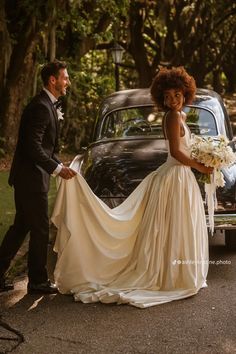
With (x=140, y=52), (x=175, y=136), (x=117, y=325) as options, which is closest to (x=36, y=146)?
(x=175, y=136)

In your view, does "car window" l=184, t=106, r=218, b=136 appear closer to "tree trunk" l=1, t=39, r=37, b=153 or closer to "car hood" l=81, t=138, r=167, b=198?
"car hood" l=81, t=138, r=167, b=198

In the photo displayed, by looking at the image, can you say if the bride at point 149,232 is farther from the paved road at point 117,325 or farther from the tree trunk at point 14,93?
the tree trunk at point 14,93

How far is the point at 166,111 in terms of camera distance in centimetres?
590

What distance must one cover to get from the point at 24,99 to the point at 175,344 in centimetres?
1235

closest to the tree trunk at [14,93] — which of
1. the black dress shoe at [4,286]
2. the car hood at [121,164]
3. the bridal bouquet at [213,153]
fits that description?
the car hood at [121,164]

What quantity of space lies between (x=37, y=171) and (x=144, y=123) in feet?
10.2

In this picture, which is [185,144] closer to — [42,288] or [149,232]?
[149,232]

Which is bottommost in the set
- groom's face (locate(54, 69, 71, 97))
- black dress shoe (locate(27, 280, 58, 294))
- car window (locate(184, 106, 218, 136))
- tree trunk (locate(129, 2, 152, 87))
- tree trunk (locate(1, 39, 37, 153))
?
black dress shoe (locate(27, 280, 58, 294))

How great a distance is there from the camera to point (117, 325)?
492cm

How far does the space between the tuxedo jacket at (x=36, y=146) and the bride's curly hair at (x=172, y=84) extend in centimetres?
98

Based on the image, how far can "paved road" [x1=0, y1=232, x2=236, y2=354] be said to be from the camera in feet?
14.6

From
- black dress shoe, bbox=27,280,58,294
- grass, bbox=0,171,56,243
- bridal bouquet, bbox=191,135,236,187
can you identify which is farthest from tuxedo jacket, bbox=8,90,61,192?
grass, bbox=0,171,56,243

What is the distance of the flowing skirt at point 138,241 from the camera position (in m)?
5.72

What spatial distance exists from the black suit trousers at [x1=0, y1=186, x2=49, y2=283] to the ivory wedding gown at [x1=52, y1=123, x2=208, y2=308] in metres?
0.16
